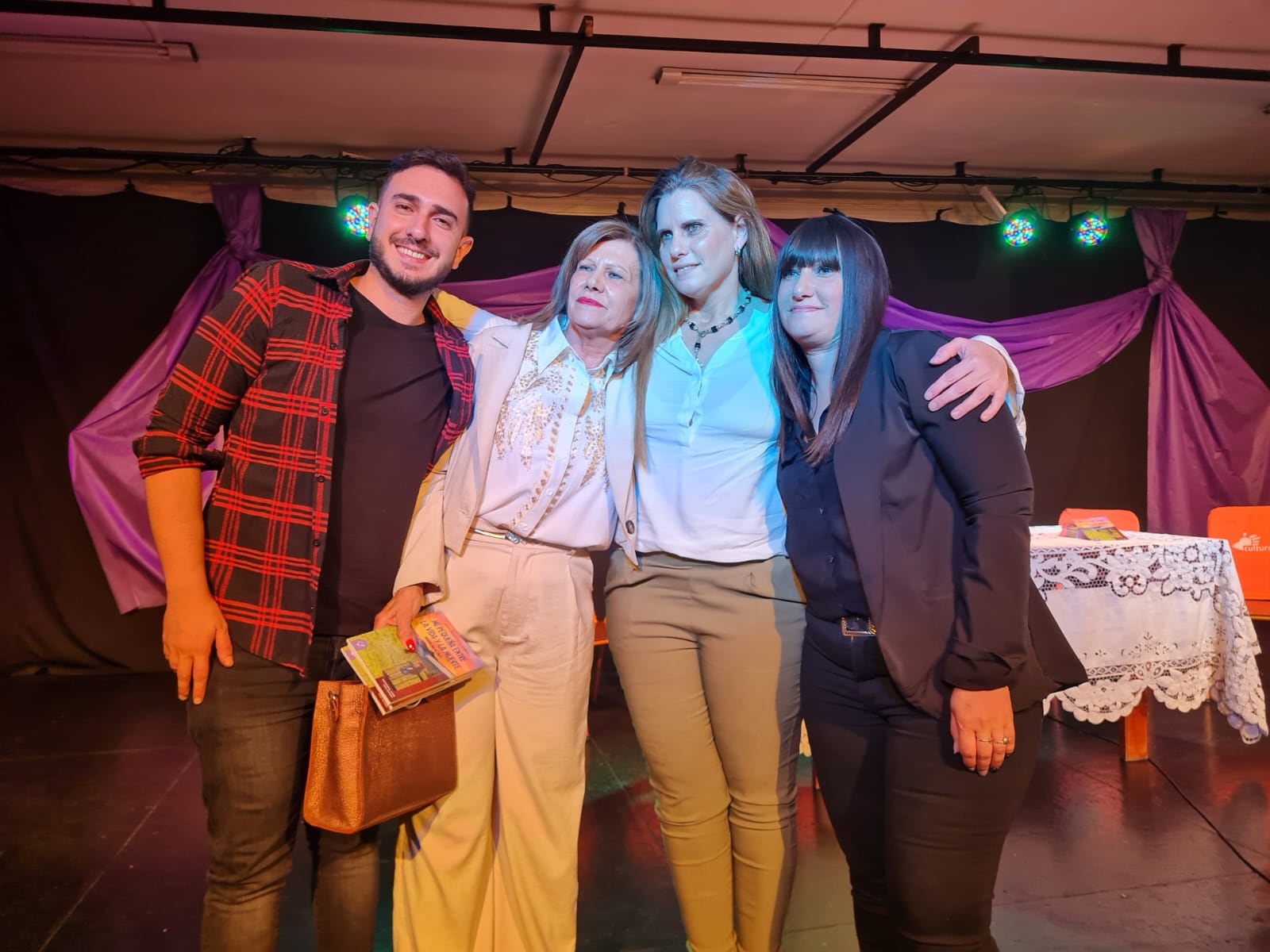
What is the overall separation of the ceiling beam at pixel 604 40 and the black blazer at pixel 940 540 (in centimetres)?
300

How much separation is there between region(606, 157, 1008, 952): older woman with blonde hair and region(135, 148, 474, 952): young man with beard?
53 centimetres

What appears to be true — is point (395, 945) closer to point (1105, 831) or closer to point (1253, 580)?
point (1105, 831)

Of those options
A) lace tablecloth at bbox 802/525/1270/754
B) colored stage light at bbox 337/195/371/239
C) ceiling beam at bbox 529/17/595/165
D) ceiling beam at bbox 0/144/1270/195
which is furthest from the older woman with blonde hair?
ceiling beam at bbox 0/144/1270/195

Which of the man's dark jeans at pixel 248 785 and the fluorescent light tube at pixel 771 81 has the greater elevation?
the fluorescent light tube at pixel 771 81

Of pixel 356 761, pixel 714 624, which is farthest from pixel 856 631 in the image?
pixel 356 761

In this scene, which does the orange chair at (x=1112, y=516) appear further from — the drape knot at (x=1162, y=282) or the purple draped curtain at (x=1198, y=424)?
the drape knot at (x=1162, y=282)

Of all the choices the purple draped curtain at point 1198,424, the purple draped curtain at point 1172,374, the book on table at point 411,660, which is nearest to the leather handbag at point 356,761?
the book on table at point 411,660

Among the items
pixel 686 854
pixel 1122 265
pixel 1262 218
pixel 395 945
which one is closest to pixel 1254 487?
pixel 1122 265

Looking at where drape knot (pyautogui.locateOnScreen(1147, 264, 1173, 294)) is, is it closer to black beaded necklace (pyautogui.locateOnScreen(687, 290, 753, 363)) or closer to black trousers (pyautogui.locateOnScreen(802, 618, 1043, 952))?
black beaded necklace (pyautogui.locateOnScreen(687, 290, 753, 363))

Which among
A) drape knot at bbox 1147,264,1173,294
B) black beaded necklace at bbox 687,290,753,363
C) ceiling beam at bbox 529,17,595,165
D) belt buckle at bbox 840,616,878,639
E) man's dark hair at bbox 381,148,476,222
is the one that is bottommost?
belt buckle at bbox 840,616,878,639

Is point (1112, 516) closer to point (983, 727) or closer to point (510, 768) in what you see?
point (983, 727)

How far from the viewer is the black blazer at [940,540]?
130 centimetres

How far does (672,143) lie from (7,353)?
446cm

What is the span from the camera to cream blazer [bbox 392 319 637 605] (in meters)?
1.68
